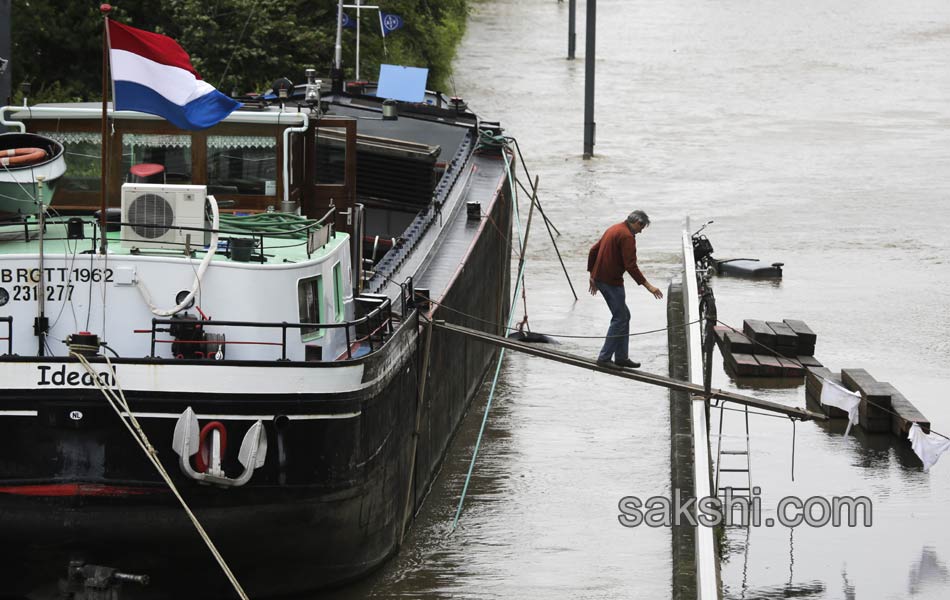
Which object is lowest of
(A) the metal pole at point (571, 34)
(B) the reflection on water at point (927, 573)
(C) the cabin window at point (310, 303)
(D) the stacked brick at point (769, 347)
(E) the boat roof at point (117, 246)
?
(B) the reflection on water at point (927, 573)

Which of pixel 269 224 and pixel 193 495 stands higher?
pixel 269 224

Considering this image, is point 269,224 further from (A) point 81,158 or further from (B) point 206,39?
(B) point 206,39

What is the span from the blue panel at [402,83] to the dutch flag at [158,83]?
11870 mm

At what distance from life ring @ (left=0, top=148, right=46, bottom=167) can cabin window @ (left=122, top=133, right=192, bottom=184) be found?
100cm

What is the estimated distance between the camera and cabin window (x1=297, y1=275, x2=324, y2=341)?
1232 cm

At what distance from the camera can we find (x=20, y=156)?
12.8 metres

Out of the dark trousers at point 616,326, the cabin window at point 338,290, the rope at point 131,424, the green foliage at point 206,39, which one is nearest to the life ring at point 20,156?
the rope at point 131,424

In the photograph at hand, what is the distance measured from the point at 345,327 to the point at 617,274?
4.03 metres

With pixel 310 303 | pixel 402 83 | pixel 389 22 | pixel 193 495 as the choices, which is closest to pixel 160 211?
pixel 310 303

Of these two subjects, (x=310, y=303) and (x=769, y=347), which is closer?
(x=310, y=303)

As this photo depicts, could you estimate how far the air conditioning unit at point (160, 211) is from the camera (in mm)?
12133

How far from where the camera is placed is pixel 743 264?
25.9m

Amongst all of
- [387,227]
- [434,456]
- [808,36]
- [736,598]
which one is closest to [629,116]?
[808,36]

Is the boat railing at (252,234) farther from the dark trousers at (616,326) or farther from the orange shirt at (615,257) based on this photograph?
the dark trousers at (616,326)
